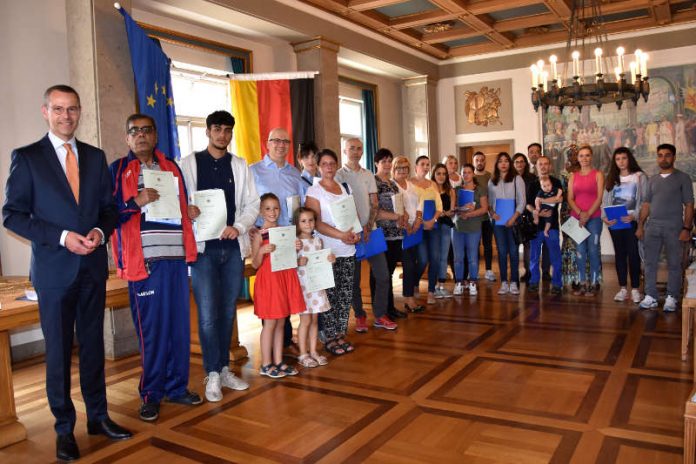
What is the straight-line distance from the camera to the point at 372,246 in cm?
457

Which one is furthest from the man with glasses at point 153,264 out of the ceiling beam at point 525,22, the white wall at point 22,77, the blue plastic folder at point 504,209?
the ceiling beam at point 525,22

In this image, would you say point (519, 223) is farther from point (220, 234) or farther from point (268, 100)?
point (220, 234)

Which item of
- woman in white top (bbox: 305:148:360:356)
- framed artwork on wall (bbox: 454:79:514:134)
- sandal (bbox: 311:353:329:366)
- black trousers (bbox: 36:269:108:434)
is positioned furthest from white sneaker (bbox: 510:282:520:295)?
black trousers (bbox: 36:269:108:434)

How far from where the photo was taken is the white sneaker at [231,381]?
3512 millimetres

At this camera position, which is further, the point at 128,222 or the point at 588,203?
Result: the point at 588,203

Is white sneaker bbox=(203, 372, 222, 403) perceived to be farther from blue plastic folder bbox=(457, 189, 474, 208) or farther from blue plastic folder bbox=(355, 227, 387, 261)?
blue plastic folder bbox=(457, 189, 474, 208)

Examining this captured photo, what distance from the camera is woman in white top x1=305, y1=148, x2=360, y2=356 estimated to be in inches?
156

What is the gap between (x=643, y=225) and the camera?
527 cm

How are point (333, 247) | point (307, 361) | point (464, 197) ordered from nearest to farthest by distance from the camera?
point (307, 361), point (333, 247), point (464, 197)

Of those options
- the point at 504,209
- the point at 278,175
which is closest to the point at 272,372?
the point at 278,175

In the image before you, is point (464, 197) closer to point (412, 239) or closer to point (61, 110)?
point (412, 239)

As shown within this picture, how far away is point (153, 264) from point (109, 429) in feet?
2.75

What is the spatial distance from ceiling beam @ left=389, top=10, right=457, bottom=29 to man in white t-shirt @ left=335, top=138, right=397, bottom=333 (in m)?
3.94

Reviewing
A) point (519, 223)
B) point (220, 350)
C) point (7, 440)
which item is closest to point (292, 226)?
point (220, 350)
